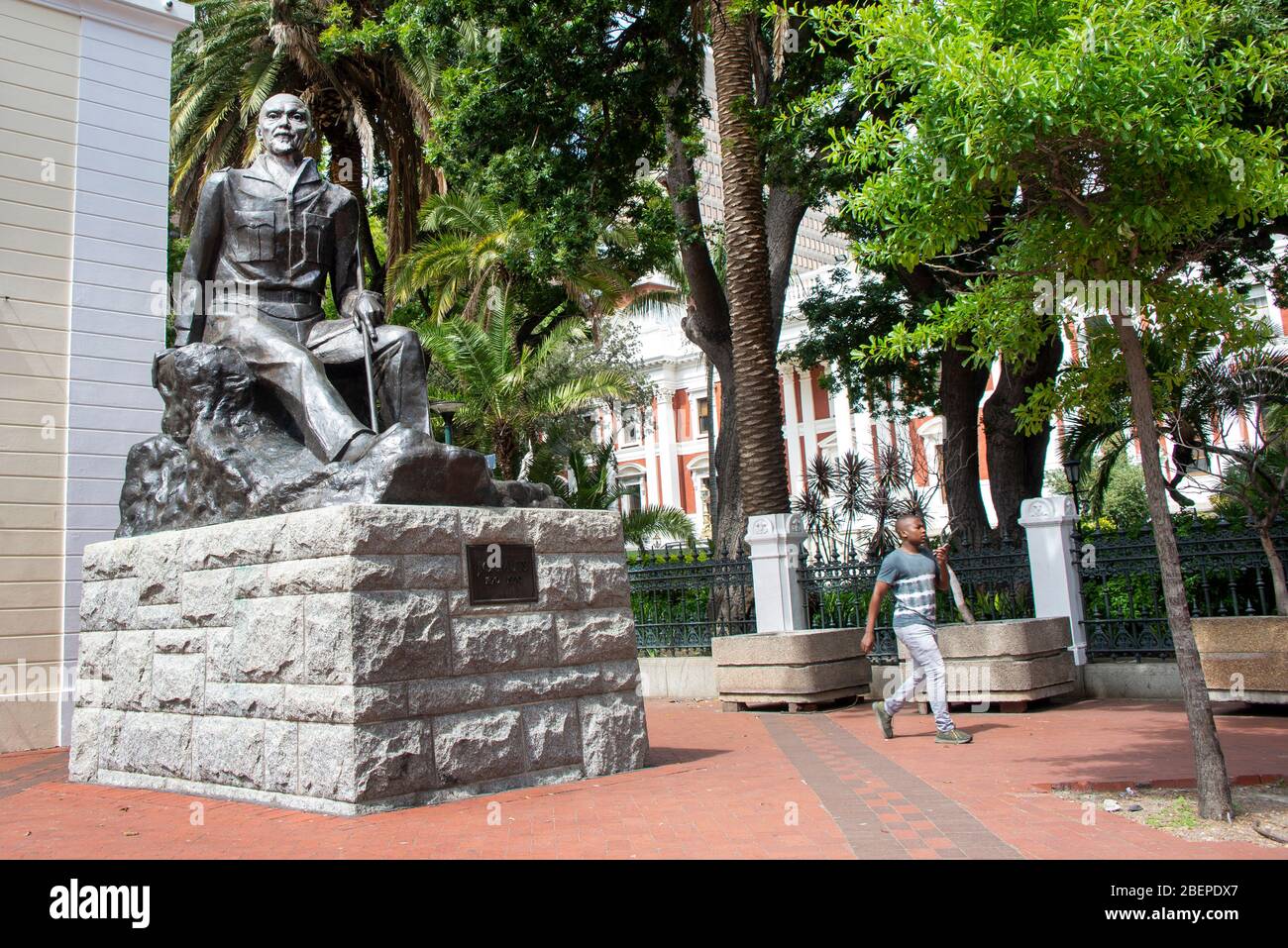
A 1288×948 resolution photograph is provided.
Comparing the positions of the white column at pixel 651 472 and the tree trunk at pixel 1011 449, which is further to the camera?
the white column at pixel 651 472

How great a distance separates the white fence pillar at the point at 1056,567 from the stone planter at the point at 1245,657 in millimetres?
1867

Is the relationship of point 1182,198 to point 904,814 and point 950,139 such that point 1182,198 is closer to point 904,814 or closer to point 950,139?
point 950,139

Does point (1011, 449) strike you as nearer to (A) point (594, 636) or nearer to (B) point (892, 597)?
(B) point (892, 597)

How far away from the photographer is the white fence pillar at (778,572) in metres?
12.7

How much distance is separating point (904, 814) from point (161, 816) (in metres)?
4.09

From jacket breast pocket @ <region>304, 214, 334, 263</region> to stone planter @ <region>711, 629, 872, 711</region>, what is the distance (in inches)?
236

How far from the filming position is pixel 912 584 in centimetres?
855

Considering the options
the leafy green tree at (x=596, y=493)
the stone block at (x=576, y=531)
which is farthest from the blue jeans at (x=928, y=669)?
the leafy green tree at (x=596, y=493)

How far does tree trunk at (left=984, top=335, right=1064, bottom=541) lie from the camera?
677 inches

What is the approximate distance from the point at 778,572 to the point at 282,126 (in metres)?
7.44

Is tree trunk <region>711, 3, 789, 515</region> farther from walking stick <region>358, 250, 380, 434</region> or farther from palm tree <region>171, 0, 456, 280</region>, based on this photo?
palm tree <region>171, 0, 456, 280</region>

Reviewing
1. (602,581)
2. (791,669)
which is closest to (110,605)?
(602,581)

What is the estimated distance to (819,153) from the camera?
44.9ft

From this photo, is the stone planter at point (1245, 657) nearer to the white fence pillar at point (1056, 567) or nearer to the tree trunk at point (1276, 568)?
the tree trunk at point (1276, 568)
